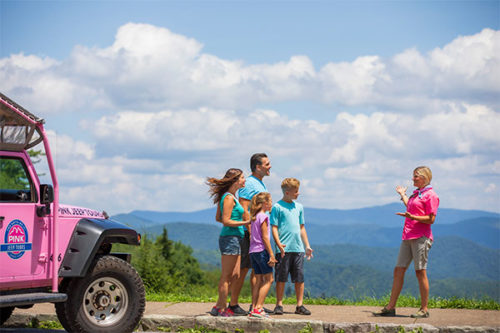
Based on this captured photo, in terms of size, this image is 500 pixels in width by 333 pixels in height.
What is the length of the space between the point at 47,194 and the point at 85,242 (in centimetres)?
74

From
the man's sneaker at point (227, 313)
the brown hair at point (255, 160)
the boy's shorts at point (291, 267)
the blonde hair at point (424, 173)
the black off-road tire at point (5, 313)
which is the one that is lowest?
the black off-road tire at point (5, 313)

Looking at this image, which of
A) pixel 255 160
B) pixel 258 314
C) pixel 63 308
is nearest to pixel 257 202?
pixel 255 160

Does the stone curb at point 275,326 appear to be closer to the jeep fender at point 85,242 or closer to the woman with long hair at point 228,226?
the woman with long hair at point 228,226

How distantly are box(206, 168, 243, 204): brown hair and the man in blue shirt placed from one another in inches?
15.5

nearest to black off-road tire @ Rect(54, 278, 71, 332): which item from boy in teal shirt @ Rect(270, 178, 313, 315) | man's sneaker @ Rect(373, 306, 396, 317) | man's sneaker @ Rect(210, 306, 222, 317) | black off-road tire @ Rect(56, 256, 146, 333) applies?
black off-road tire @ Rect(56, 256, 146, 333)

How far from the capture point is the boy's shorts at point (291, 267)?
8953 mm

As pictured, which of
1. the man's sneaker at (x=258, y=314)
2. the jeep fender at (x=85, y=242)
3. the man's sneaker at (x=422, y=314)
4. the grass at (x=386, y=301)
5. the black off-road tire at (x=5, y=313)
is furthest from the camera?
the grass at (x=386, y=301)

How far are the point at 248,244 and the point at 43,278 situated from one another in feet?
9.50

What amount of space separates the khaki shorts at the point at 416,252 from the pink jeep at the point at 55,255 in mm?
3760

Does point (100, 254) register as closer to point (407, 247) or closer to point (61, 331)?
point (61, 331)

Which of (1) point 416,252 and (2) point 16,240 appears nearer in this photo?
(2) point 16,240

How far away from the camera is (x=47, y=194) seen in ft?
23.9

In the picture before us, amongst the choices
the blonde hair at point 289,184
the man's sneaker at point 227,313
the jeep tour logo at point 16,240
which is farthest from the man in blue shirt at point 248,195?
the jeep tour logo at point 16,240

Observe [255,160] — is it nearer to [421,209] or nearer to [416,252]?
[421,209]
